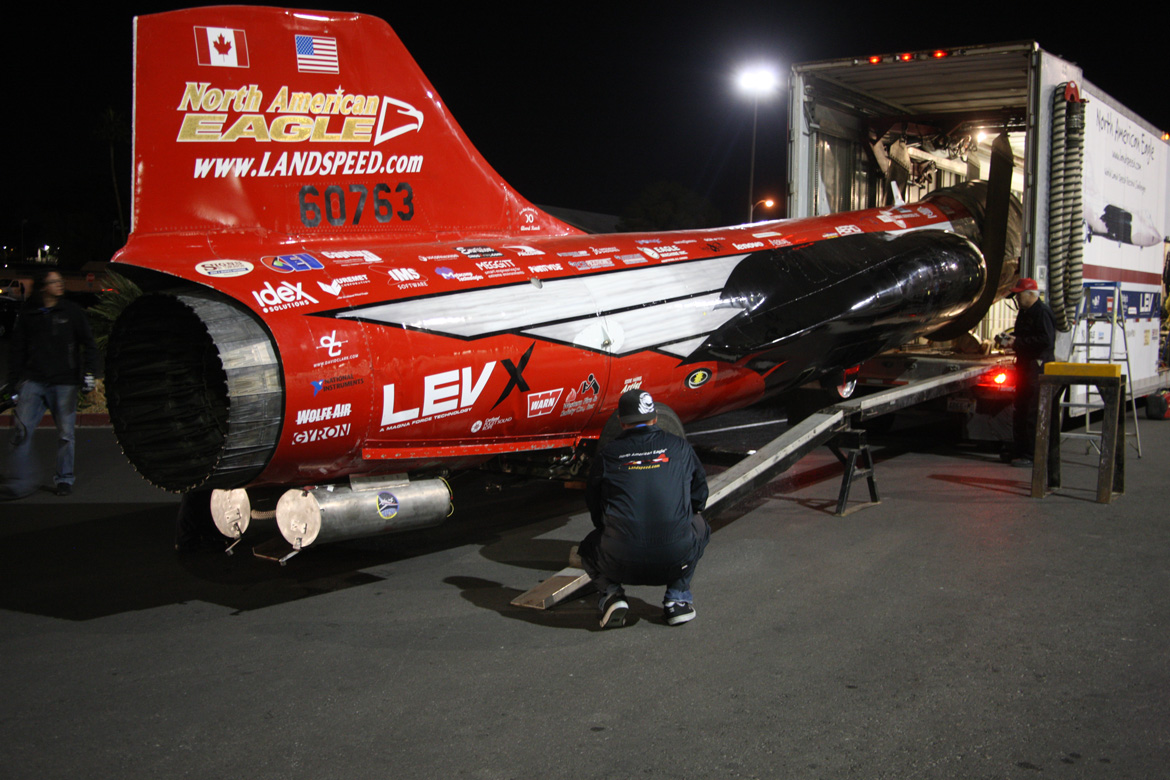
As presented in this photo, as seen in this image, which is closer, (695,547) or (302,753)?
(302,753)

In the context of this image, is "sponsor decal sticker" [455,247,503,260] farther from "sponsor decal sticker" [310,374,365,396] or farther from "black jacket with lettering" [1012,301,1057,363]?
→ "black jacket with lettering" [1012,301,1057,363]

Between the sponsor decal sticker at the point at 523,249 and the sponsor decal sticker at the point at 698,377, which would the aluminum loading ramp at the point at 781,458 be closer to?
the sponsor decal sticker at the point at 698,377

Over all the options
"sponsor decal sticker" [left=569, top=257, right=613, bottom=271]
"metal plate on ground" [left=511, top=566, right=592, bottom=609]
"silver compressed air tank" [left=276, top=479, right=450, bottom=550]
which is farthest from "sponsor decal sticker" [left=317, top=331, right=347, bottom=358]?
"sponsor decal sticker" [left=569, top=257, right=613, bottom=271]

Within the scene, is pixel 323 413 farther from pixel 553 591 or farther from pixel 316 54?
pixel 316 54

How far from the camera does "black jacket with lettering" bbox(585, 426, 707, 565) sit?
4.50 m

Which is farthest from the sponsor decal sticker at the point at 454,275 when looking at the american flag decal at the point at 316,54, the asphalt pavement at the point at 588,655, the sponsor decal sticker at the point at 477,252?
the asphalt pavement at the point at 588,655

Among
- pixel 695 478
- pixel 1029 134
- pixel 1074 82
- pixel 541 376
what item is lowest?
pixel 695 478

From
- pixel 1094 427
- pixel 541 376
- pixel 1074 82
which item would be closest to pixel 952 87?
pixel 1074 82

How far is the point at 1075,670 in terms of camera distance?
4.07m

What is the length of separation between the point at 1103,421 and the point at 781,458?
9.75 feet

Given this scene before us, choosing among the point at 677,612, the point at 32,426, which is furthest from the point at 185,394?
the point at 32,426

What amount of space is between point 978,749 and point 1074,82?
7.83m

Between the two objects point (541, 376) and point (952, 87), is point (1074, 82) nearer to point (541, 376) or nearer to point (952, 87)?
point (952, 87)

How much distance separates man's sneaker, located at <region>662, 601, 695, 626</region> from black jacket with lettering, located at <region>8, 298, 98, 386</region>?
5.51 metres
